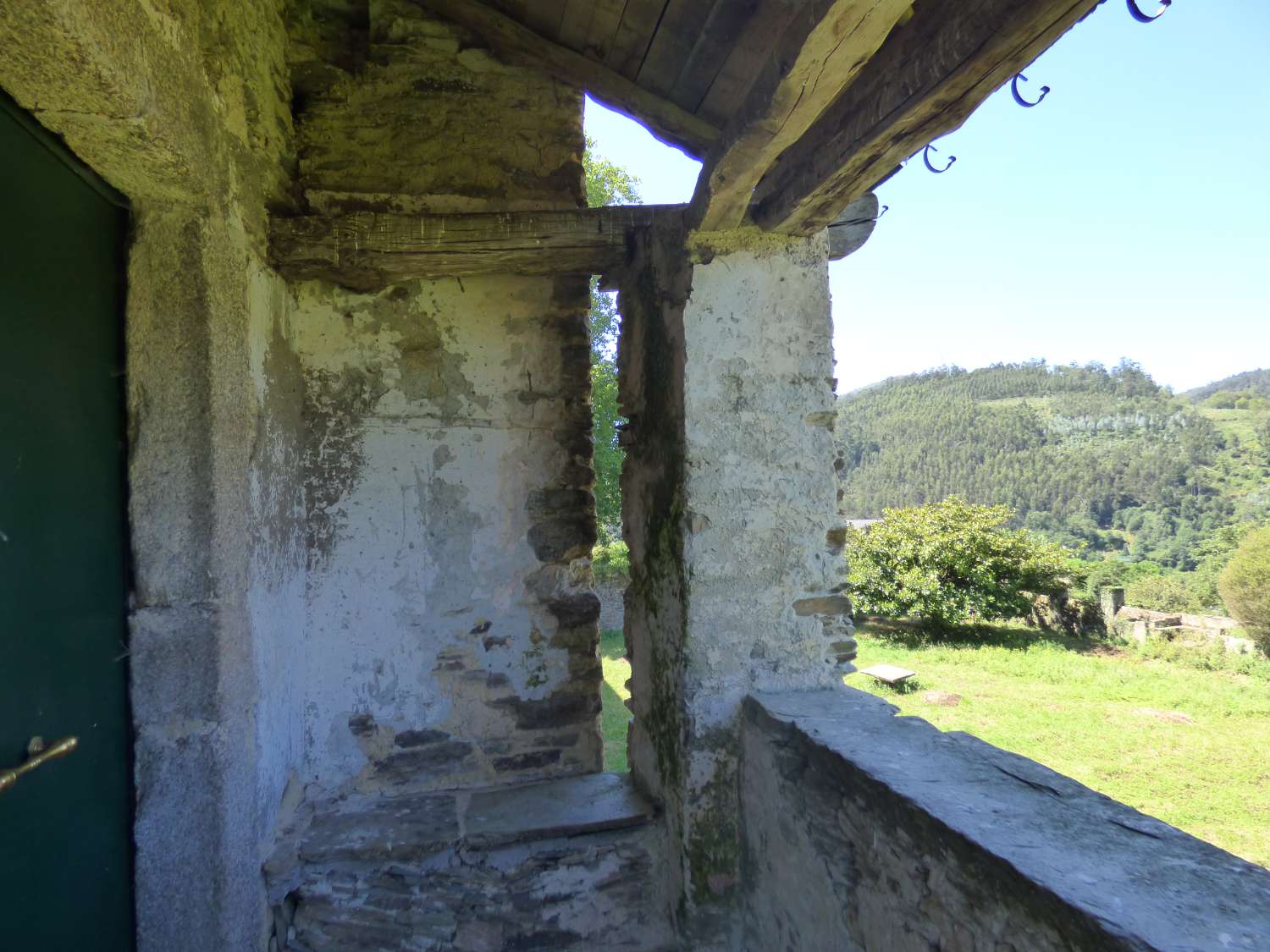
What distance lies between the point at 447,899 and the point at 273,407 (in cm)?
179

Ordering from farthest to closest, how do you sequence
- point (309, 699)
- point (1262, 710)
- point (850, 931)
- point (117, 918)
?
point (1262, 710) < point (309, 699) < point (117, 918) < point (850, 931)

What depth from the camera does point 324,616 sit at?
2.56 m

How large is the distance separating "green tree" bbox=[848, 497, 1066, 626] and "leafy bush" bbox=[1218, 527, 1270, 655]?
2.12 m

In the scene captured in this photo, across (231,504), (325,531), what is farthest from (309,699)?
(231,504)

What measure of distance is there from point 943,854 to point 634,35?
240 centimetres

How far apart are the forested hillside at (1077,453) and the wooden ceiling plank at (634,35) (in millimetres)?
25686

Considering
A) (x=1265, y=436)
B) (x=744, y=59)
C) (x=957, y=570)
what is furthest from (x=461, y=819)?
(x=1265, y=436)

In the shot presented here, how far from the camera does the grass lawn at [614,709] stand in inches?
198

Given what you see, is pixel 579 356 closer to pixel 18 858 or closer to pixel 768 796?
pixel 768 796

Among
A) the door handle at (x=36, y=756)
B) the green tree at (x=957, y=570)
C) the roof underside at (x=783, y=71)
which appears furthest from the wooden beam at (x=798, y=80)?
the green tree at (x=957, y=570)

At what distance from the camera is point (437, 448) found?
2684 millimetres

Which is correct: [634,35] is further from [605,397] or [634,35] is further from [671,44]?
[605,397]

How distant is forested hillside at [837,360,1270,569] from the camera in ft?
107

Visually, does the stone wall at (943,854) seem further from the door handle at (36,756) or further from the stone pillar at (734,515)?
the door handle at (36,756)
